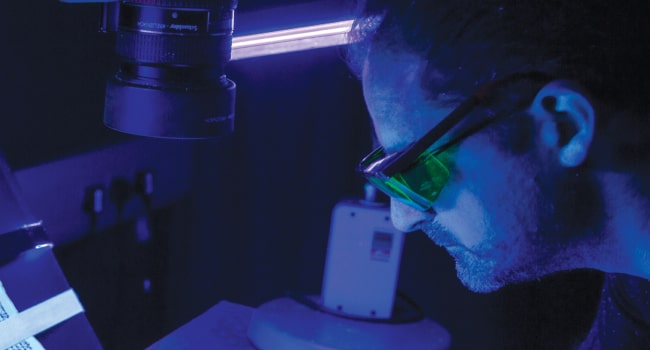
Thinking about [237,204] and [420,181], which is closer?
[420,181]

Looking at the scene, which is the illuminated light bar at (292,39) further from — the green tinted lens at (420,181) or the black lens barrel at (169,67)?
the green tinted lens at (420,181)

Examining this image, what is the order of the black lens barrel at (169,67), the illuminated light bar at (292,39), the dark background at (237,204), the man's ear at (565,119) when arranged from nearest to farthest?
1. the man's ear at (565,119)
2. the black lens barrel at (169,67)
3. the illuminated light bar at (292,39)
4. the dark background at (237,204)

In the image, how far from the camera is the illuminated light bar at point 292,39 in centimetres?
84

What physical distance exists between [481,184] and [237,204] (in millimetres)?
942

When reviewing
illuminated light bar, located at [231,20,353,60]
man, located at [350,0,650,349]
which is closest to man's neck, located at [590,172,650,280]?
man, located at [350,0,650,349]

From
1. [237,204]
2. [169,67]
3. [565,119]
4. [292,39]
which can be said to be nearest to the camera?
[565,119]

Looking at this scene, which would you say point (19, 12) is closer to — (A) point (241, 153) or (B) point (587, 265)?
(A) point (241, 153)

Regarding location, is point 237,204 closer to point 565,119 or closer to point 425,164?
point 425,164

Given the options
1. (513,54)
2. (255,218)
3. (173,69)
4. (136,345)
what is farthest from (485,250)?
(136,345)

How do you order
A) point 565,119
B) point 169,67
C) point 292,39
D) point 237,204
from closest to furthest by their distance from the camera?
point 565,119 → point 169,67 → point 292,39 → point 237,204

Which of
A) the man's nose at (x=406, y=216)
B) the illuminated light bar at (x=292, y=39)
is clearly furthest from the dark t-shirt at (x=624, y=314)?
the illuminated light bar at (x=292, y=39)

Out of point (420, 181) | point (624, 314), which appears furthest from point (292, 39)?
point (624, 314)

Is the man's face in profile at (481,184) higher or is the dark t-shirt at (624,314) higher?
the man's face in profile at (481,184)

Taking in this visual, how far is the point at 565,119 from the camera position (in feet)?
1.92
